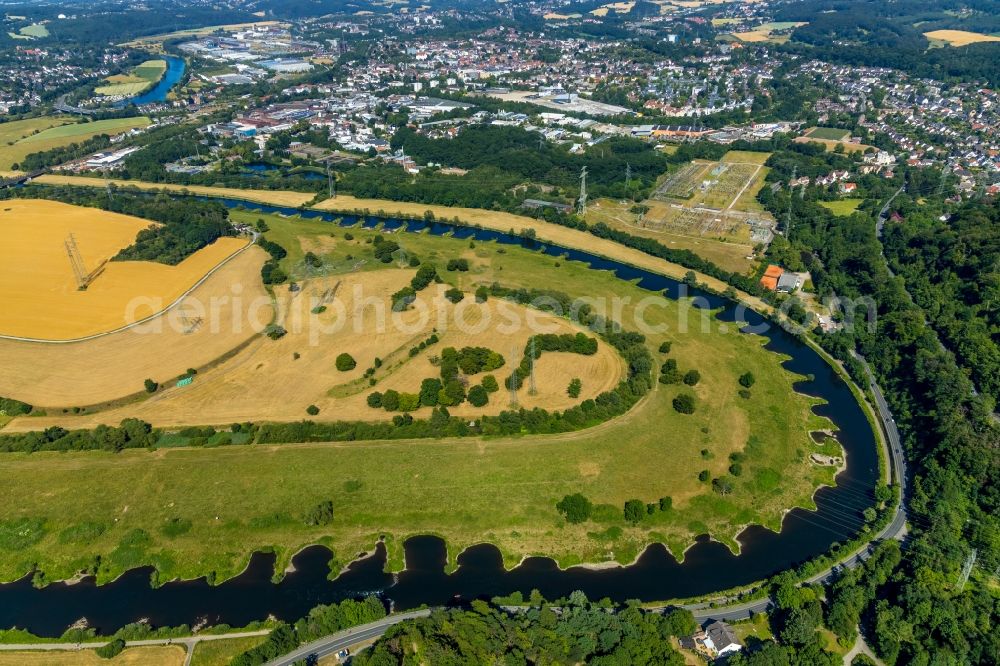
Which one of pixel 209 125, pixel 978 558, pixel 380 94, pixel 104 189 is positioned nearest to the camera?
pixel 978 558

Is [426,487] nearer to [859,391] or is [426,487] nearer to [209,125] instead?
[859,391]

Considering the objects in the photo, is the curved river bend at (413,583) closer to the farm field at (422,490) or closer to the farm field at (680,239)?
the farm field at (422,490)

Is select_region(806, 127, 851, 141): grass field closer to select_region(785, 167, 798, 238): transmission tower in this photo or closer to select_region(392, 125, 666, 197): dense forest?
select_region(785, 167, 798, 238): transmission tower

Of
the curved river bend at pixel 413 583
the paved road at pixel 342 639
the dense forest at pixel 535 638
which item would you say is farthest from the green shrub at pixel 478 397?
the dense forest at pixel 535 638

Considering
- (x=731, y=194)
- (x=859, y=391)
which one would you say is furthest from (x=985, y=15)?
(x=859, y=391)

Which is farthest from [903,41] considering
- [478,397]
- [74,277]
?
[74,277]

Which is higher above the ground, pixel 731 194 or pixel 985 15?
pixel 985 15

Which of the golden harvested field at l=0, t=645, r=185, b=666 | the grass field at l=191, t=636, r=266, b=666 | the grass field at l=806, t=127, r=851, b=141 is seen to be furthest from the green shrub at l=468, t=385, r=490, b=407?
the grass field at l=806, t=127, r=851, b=141
